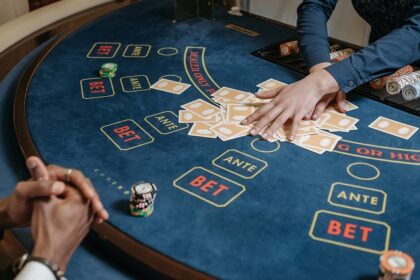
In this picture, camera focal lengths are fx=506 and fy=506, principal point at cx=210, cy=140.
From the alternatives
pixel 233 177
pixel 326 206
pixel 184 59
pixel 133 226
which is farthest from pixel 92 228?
pixel 184 59

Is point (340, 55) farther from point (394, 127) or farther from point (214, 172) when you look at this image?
point (214, 172)

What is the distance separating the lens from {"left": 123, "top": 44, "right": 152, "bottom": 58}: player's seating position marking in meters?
2.40

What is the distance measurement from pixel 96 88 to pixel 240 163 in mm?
801

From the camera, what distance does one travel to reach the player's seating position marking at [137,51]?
2400 millimetres

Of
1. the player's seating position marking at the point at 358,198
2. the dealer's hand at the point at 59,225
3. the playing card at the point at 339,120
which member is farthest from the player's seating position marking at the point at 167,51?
the dealer's hand at the point at 59,225

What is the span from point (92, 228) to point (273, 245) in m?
0.47

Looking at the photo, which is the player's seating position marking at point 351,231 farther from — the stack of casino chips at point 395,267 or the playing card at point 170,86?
the playing card at point 170,86

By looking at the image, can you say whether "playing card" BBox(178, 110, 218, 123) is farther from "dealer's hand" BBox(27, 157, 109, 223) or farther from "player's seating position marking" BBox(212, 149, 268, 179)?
"dealer's hand" BBox(27, 157, 109, 223)

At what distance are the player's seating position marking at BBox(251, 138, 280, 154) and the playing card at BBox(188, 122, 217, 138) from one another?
142mm

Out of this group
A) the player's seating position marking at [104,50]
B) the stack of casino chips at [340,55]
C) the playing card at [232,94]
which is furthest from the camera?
the player's seating position marking at [104,50]

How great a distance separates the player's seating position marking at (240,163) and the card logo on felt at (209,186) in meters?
0.05

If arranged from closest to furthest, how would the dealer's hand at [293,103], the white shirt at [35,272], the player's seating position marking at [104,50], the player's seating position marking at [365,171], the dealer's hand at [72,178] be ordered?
the white shirt at [35,272]
the dealer's hand at [72,178]
the player's seating position marking at [365,171]
the dealer's hand at [293,103]
the player's seating position marking at [104,50]

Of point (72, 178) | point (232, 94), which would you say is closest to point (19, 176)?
point (72, 178)

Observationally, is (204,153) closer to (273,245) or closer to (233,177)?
(233,177)
